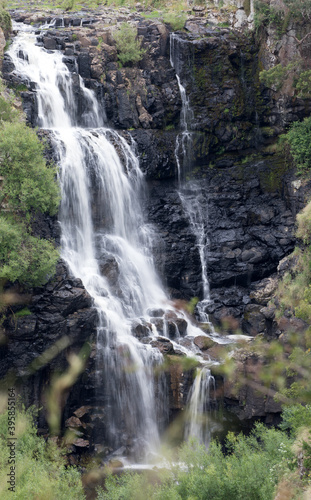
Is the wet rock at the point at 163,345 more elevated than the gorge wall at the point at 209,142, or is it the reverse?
the gorge wall at the point at 209,142

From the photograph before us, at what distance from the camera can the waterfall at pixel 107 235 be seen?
70.8ft

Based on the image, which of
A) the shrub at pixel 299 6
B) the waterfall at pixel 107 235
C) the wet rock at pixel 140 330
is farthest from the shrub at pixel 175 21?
the wet rock at pixel 140 330

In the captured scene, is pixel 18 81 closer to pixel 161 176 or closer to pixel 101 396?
pixel 161 176

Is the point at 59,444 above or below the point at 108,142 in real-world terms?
below

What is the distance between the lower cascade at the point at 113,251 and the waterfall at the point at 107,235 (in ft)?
0.16

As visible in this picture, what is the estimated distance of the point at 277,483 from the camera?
13.8 m

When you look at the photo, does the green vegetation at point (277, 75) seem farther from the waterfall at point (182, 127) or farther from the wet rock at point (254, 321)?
the wet rock at point (254, 321)

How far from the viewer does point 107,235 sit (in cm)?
2806

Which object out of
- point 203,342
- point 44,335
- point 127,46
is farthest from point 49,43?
point 203,342

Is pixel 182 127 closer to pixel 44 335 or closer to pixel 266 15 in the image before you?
pixel 266 15

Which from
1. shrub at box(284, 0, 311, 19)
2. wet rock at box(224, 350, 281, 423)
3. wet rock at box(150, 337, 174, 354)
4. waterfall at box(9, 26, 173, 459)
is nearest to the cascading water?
waterfall at box(9, 26, 173, 459)

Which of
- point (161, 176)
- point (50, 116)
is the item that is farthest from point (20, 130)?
point (161, 176)

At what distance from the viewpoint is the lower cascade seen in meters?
21.5

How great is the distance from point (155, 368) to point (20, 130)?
13.1 metres
